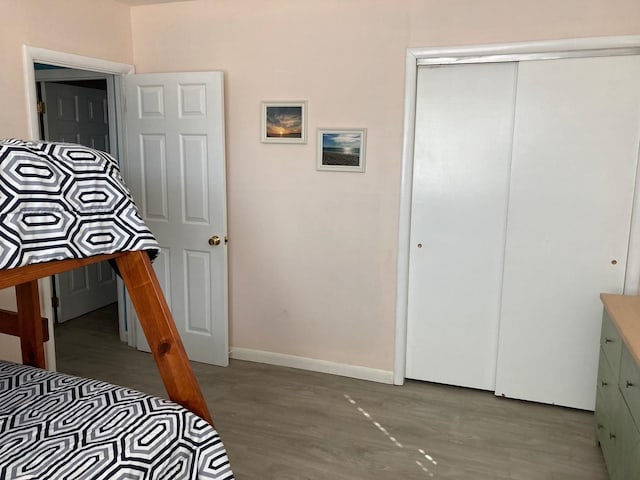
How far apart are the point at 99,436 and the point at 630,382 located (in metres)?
1.98

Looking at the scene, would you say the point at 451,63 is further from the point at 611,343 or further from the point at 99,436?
the point at 99,436

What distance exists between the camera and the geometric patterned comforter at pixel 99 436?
1.30m

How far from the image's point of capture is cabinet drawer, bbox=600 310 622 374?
2.35m

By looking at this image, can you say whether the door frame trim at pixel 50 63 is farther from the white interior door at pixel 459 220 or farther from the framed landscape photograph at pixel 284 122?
the white interior door at pixel 459 220

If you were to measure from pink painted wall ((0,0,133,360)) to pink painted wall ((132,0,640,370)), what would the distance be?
38cm

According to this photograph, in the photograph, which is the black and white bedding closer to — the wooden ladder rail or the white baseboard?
the wooden ladder rail

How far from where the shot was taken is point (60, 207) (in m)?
1.33

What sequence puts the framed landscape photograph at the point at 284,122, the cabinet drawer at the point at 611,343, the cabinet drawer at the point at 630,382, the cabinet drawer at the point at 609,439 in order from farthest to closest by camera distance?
the framed landscape photograph at the point at 284,122 → the cabinet drawer at the point at 611,343 → the cabinet drawer at the point at 609,439 → the cabinet drawer at the point at 630,382

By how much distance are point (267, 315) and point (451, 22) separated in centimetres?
224

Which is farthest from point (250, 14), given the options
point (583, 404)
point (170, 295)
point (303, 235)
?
point (583, 404)

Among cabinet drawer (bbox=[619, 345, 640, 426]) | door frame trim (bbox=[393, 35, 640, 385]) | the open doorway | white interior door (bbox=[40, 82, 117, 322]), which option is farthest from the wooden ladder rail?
white interior door (bbox=[40, 82, 117, 322])

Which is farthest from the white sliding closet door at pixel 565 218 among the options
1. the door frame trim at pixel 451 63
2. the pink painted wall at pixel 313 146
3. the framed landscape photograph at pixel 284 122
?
the framed landscape photograph at pixel 284 122

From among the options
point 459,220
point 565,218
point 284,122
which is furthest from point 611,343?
point 284,122

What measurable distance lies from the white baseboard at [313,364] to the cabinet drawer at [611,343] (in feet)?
4.32
